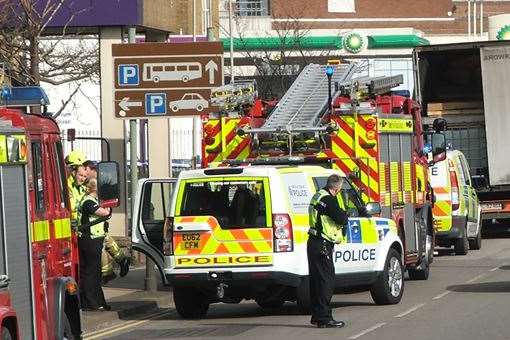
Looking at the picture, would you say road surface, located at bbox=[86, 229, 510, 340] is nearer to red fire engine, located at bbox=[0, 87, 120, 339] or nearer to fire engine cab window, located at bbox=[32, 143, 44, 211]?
red fire engine, located at bbox=[0, 87, 120, 339]

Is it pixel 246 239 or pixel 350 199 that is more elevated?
pixel 350 199

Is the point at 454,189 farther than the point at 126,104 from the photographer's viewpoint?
Yes

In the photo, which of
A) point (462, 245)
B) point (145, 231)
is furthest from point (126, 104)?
point (462, 245)

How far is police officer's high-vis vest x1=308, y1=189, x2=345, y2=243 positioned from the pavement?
291cm

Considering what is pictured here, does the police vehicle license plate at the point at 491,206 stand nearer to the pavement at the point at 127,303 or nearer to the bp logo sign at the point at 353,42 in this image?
the pavement at the point at 127,303

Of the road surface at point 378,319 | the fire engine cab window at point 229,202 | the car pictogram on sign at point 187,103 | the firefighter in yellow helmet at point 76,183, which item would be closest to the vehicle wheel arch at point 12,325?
the road surface at point 378,319

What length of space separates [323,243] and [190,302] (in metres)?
2.45

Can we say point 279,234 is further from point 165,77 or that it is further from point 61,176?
point 61,176

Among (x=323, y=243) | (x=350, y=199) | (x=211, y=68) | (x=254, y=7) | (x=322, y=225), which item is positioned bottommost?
(x=323, y=243)

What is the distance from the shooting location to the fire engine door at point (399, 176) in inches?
826

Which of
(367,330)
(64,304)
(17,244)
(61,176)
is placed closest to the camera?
(17,244)

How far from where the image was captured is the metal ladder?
20703mm

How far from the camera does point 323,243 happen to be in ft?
53.5

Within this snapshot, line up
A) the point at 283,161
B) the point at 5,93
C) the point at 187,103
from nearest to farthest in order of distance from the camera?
the point at 5,93
the point at 283,161
the point at 187,103
